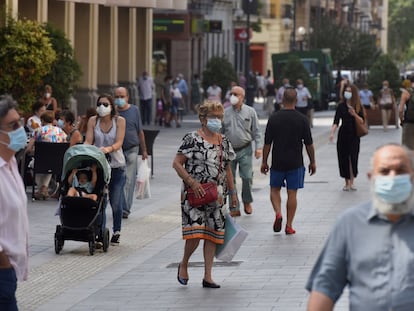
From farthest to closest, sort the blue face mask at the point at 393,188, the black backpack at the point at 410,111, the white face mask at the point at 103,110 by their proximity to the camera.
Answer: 1. the black backpack at the point at 410,111
2. the white face mask at the point at 103,110
3. the blue face mask at the point at 393,188

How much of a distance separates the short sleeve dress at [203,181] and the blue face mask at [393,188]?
6242 millimetres

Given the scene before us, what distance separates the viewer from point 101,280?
12805 millimetres

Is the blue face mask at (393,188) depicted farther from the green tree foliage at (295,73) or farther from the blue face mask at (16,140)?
the green tree foliage at (295,73)

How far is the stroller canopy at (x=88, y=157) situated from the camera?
47.5ft

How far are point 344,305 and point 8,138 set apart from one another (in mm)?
4041

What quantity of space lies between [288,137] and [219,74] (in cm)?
3218

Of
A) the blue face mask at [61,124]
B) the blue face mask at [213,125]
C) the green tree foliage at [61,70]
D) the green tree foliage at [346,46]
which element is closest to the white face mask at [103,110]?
the blue face mask at [213,125]

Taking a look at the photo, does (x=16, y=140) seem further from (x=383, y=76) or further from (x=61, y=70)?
(x=383, y=76)

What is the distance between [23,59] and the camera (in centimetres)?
2659

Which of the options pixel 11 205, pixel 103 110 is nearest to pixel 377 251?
pixel 11 205

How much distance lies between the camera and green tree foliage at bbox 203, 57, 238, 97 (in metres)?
47.8

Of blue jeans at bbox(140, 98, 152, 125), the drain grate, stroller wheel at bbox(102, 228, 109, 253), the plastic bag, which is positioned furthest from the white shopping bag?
blue jeans at bbox(140, 98, 152, 125)

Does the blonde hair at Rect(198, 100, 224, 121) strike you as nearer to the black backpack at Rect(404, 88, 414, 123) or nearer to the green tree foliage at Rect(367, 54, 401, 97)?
the black backpack at Rect(404, 88, 414, 123)

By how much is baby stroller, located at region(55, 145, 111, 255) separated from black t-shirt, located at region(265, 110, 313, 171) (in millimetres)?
2155
